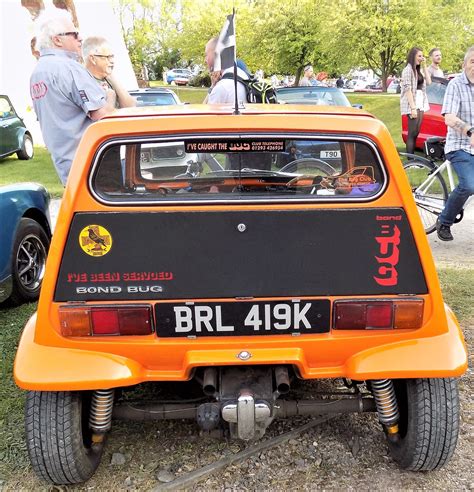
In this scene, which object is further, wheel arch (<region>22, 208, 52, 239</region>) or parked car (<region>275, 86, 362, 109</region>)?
parked car (<region>275, 86, 362, 109</region>)

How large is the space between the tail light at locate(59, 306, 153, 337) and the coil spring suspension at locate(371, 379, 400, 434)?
1.06 metres

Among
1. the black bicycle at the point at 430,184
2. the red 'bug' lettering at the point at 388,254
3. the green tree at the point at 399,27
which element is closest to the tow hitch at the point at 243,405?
the red 'bug' lettering at the point at 388,254

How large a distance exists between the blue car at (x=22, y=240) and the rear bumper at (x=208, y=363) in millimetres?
2120

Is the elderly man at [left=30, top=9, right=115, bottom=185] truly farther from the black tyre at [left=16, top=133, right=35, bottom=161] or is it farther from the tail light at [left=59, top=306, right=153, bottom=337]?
the black tyre at [left=16, top=133, right=35, bottom=161]

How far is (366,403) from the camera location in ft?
8.64

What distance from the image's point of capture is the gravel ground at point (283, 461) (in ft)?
8.59

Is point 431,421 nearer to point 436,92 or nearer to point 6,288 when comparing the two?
point 6,288

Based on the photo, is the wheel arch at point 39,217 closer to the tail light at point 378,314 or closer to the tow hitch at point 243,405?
the tow hitch at point 243,405

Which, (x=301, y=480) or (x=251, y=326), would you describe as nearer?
(x=251, y=326)

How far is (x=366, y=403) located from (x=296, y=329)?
632 mm

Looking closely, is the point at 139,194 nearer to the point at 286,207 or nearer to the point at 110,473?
the point at 286,207

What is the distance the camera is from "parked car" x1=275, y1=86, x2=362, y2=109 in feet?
31.4

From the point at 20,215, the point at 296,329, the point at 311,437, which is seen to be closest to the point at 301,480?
the point at 311,437

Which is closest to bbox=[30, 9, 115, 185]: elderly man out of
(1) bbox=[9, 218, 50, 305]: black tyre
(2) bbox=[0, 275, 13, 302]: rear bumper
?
(1) bbox=[9, 218, 50, 305]: black tyre
